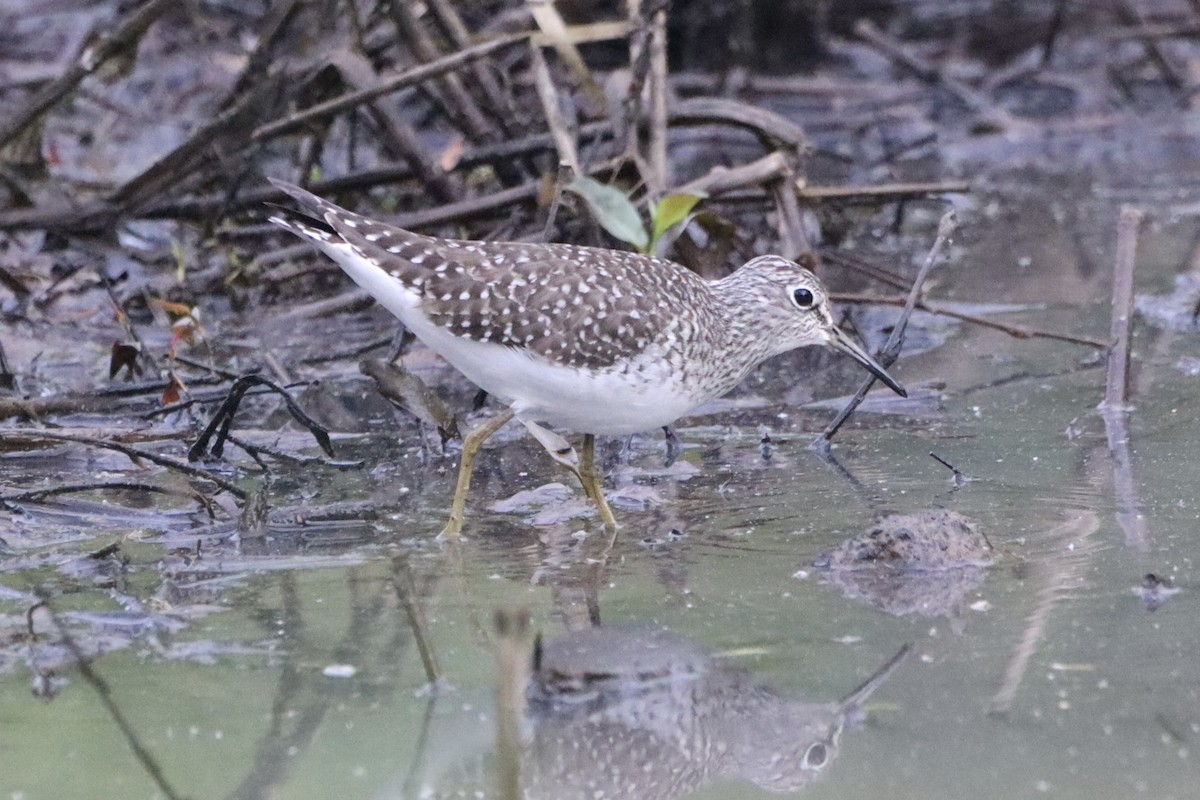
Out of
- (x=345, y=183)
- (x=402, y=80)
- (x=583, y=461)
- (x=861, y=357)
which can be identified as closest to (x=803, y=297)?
(x=861, y=357)

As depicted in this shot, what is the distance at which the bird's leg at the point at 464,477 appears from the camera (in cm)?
542

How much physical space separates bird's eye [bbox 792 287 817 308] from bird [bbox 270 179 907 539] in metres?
0.49

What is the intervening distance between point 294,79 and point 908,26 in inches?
330

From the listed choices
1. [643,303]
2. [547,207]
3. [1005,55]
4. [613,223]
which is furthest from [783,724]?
[1005,55]

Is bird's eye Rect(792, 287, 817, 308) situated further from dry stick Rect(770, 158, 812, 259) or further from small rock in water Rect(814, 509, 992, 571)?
small rock in water Rect(814, 509, 992, 571)

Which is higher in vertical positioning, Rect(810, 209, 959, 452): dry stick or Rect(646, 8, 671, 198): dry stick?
Rect(646, 8, 671, 198): dry stick

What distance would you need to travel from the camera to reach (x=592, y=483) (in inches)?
225

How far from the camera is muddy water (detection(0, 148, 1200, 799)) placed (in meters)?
3.69

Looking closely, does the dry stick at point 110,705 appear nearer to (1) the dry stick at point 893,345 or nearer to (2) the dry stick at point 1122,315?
(1) the dry stick at point 893,345

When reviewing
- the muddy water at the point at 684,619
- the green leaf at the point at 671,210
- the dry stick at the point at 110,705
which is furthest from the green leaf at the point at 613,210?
the dry stick at the point at 110,705

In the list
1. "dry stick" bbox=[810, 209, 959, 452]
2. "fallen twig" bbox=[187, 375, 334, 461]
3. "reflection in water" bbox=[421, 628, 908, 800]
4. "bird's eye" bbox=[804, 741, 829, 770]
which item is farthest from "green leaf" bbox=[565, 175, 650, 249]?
"bird's eye" bbox=[804, 741, 829, 770]

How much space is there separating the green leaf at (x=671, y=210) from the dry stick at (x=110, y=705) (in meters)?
3.26

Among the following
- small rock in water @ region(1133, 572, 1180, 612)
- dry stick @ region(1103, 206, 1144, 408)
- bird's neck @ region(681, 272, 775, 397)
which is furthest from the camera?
dry stick @ region(1103, 206, 1144, 408)

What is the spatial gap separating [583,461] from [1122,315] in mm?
2560
